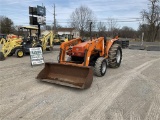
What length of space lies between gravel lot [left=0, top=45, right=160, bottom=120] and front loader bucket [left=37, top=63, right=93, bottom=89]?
0.61ft

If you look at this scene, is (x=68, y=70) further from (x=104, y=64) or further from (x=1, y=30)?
(x=1, y=30)

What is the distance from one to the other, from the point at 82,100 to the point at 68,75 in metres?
1.54

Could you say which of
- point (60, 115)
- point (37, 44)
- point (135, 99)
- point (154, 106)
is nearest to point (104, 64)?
point (135, 99)

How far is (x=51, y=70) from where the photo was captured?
6.51 metres

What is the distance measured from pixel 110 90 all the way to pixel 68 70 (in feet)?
5.01

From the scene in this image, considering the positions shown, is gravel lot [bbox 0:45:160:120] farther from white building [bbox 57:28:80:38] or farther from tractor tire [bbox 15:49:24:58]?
white building [bbox 57:28:80:38]

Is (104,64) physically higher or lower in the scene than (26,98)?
Answer: higher

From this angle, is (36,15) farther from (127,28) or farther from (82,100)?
(127,28)

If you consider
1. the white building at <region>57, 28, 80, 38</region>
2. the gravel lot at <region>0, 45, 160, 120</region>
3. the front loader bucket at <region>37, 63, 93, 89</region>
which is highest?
the white building at <region>57, 28, 80, 38</region>

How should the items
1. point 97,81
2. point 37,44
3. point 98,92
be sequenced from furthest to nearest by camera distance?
point 37,44, point 97,81, point 98,92

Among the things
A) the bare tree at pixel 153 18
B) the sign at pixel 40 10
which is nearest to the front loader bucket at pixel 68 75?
the sign at pixel 40 10

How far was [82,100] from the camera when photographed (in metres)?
4.75

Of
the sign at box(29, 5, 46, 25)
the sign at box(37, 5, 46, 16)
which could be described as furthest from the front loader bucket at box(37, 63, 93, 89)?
the sign at box(37, 5, 46, 16)

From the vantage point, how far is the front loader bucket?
556 cm
